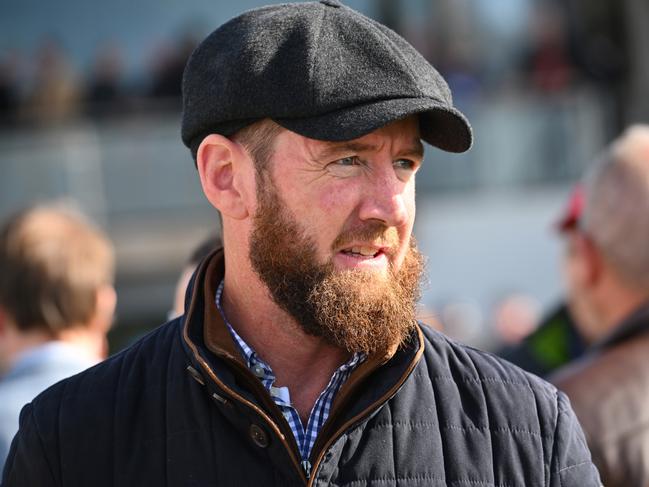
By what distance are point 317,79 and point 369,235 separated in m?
0.35

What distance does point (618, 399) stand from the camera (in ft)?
10.1

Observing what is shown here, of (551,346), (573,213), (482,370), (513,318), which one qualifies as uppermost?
(573,213)

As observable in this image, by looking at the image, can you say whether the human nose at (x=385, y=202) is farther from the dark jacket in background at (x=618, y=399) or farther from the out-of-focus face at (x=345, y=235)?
the dark jacket in background at (x=618, y=399)

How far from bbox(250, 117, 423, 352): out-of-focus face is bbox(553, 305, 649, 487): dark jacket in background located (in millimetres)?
860

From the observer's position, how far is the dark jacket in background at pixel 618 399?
3.00m

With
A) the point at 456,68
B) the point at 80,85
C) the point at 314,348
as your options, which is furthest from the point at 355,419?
the point at 80,85

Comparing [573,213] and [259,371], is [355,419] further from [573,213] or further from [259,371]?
[573,213]

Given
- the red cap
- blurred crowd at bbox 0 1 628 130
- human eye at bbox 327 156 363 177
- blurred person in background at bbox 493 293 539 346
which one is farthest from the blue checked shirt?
blurred crowd at bbox 0 1 628 130

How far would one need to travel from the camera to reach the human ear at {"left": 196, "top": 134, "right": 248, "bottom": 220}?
254 cm

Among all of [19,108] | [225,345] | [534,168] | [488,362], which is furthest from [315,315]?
[19,108]

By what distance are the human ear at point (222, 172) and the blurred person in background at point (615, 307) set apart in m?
1.15

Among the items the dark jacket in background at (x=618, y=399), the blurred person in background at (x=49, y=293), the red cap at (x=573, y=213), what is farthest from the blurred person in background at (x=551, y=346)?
the blurred person in background at (x=49, y=293)

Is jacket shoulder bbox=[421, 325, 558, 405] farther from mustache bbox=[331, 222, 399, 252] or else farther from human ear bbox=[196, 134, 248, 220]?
human ear bbox=[196, 134, 248, 220]

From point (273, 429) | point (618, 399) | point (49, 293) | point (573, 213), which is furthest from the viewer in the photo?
point (573, 213)
